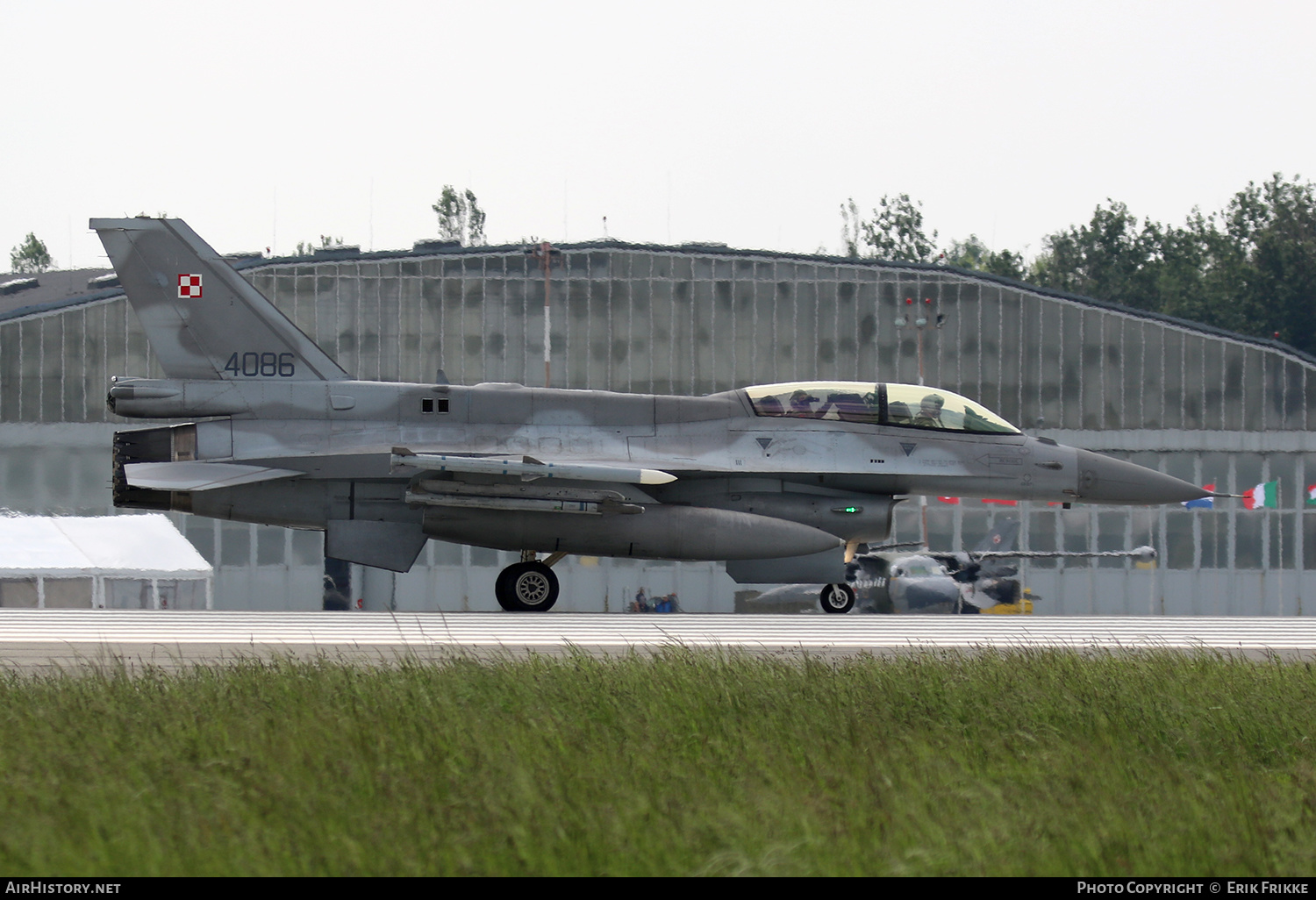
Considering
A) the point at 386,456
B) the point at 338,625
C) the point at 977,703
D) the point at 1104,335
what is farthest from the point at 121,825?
the point at 1104,335

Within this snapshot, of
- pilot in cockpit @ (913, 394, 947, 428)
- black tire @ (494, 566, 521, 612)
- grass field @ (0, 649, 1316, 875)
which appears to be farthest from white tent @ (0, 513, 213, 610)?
grass field @ (0, 649, 1316, 875)

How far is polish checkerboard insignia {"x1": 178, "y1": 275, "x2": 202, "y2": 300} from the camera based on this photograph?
16.9 metres

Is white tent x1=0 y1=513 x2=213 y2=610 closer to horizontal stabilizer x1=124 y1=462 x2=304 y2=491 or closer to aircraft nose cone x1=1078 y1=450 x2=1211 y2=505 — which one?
horizontal stabilizer x1=124 y1=462 x2=304 y2=491

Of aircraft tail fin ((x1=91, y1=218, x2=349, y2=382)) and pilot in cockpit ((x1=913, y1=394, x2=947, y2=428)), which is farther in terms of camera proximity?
pilot in cockpit ((x1=913, y1=394, x2=947, y2=428))

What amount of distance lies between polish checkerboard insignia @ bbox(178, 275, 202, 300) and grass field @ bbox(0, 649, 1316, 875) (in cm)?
871

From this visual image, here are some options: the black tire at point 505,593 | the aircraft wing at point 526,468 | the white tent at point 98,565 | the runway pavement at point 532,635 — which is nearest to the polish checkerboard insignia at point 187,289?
the aircraft wing at point 526,468

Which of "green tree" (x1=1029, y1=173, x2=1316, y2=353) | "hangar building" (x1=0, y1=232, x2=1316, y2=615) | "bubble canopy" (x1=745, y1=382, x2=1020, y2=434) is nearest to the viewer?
"bubble canopy" (x1=745, y1=382, x2=1020, y2=434)

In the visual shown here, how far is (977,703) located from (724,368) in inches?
1041

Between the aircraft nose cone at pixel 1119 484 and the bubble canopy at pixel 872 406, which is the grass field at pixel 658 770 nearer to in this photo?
the bubble canopy at pixel 872 406

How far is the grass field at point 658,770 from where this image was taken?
18.1ft

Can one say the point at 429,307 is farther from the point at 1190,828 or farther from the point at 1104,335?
the point at 1190,828

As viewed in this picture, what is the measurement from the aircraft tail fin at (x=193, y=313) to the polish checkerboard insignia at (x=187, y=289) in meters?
0.01

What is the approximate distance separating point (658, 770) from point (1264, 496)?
3377 cm

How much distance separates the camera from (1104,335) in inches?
1411
